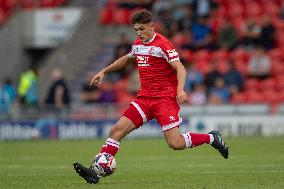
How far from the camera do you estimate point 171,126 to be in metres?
11.6

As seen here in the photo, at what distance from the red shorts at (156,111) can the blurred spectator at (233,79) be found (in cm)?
1276

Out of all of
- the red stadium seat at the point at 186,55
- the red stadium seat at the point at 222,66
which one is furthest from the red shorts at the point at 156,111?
the red stadium seat at the point at 186,55

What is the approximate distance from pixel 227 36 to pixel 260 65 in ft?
4.99

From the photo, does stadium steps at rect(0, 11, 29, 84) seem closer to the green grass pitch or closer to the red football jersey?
the green grass pitch

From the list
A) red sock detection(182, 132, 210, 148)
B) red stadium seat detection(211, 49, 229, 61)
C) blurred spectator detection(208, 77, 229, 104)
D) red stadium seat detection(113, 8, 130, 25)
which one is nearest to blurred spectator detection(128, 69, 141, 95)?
blurred spectator detection(208, 77, 229, 104)

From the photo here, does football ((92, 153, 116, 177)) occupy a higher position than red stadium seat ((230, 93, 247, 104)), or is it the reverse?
football ((92, 153, 116, 177))

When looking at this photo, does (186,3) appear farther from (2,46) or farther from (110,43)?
(2,46)

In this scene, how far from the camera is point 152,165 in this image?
579 inches

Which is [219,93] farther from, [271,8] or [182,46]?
[271,8]

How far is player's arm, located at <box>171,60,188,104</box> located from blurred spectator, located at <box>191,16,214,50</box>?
49.2 ft

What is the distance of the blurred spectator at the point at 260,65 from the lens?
24844 mm

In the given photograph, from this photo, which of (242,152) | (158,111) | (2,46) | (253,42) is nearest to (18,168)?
(158,111)

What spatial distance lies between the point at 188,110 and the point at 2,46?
7825mm

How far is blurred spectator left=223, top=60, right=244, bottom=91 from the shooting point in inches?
961
